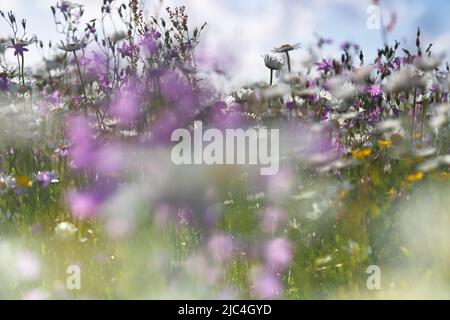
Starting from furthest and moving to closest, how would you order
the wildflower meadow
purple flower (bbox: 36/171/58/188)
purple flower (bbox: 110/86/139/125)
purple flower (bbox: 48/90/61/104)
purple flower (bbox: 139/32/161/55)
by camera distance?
purple flower (bbox: 48/90/61/104)
purple flower (bbox: 139/32/161/55)
purple flower (bbox: 110/86/139/125)
purple flower (bbox: 36/171/58/188)
the wildflower meadow

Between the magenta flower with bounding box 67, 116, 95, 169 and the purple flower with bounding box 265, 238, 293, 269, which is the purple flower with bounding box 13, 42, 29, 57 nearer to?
the magenta flower with bounding box 67, 116, 95, 169

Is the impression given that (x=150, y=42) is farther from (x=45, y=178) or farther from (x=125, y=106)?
(x=45, y=178)

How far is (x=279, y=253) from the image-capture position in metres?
2.46

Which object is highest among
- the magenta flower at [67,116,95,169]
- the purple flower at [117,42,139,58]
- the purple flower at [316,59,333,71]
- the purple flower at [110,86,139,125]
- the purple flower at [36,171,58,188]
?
the purple flower at [117,42,139,58]

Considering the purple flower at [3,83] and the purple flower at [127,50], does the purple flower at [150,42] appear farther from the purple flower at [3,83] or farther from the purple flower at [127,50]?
the purple flower at [3,83]

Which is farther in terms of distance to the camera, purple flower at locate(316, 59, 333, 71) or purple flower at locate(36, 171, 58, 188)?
purple flower at locate(316, 59, 333, 71)

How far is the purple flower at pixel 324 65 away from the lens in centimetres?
388

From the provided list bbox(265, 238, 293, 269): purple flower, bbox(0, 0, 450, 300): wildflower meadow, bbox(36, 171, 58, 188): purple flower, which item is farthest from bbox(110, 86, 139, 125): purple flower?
bbox(265, 238, 293, 269): purple flower

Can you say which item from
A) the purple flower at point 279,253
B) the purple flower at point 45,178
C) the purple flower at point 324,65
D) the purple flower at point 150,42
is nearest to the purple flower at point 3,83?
the purple flower at point 150,42

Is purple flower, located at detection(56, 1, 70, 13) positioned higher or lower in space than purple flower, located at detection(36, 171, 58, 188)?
higher

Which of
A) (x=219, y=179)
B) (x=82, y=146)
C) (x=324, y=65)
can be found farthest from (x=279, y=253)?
(x=324, y=65)

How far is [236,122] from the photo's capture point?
3.34m

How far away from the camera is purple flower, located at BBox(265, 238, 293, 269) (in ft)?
7.98

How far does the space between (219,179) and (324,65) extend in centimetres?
120
